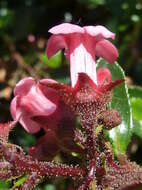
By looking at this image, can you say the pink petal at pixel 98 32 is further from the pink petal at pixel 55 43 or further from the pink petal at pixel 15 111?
the pink petal at pixel 15 111

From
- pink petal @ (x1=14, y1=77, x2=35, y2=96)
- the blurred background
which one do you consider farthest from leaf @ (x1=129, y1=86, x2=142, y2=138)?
the blurred background

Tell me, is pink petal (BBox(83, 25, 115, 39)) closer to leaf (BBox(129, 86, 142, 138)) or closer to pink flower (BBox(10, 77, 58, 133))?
pink flower (BBox(10, 77, 58, 133))

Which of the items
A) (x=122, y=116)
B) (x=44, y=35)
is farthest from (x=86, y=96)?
(x=44, y=35)

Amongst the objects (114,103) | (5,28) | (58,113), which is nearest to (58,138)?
(58,113)

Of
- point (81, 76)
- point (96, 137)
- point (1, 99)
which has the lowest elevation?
point (1, 99)

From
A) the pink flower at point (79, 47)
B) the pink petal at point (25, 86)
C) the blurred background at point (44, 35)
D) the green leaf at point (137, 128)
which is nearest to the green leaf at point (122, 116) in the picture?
the green leaf at point (137, 128)

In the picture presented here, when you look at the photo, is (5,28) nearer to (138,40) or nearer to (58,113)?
(138,40)
